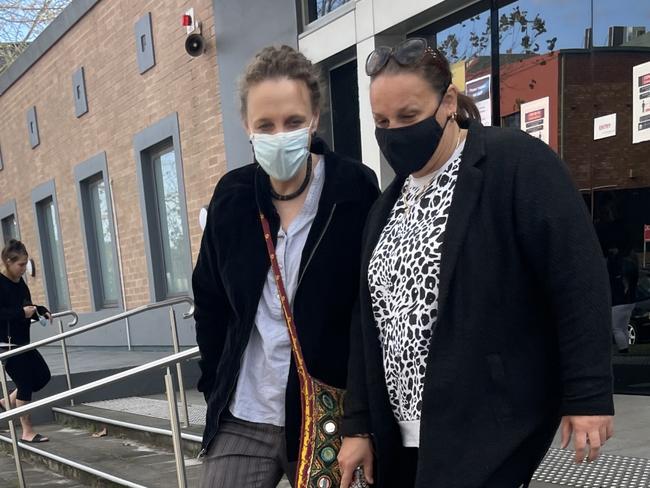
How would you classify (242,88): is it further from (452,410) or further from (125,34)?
(125,34)

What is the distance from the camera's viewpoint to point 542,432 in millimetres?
1330

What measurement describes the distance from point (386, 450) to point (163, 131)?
256 inches

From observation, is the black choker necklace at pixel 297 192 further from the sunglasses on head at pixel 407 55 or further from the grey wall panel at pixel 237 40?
the grey wall panel at pixel 237 40

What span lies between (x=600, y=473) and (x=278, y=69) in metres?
2.33

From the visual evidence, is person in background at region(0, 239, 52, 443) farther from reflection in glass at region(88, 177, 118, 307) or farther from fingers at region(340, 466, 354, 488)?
fingers at region(340, 466, 354, 488)

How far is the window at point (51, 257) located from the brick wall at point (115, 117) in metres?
0.24

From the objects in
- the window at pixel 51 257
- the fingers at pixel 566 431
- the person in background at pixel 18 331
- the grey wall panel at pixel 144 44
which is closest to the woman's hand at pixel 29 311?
the person in background at pixel 18 331

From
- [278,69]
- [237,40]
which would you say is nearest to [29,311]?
[237,40]

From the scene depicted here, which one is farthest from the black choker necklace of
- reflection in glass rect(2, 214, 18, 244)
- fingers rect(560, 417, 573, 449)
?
reflection in glass rect(2, 214, 18, 244)

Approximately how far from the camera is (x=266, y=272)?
5.42ft

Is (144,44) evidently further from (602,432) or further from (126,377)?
(602,432)

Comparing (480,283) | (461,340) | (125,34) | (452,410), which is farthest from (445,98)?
(125,34)

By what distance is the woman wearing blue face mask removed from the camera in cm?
161

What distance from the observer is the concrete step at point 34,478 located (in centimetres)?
455
